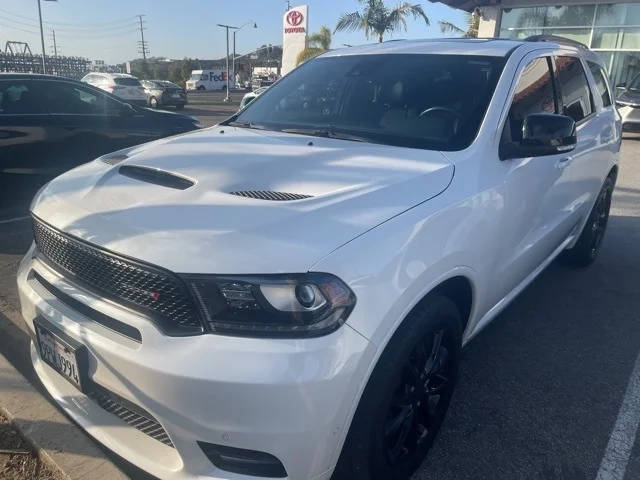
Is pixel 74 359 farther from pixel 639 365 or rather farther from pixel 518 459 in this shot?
pixel 639 365

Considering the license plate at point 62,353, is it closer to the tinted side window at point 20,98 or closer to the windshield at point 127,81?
the tinted side window at point 20,98

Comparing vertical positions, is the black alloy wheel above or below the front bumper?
below

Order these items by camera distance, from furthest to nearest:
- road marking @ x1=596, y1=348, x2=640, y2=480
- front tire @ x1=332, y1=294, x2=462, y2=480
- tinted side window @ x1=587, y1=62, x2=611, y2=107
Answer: tinted side window @ x1=587, y1=62, x2=611, y2=107 < road marking @ x1=596, y1=348, x2=640, y2=480 < front tire @ x1=332, y1=294, x2=462, y2=480

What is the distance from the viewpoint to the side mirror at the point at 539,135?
2641 millimetres

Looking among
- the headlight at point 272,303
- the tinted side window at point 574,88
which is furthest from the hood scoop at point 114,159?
the tinted side window at point 574,88

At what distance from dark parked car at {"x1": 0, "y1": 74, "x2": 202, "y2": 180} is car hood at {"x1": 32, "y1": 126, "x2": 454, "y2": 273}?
369 centimetres

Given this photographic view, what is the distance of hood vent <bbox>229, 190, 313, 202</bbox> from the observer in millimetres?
2070

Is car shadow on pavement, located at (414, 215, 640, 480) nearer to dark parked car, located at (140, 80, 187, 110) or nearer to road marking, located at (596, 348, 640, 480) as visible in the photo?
road marking, located at (596, 348, 640, 480)

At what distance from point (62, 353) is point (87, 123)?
4838mm

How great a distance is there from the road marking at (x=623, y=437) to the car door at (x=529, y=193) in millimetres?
827

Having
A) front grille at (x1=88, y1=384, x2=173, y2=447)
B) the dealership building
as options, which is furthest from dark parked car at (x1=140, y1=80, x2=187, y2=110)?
front grille at (x1=88, y1=384, x2=173, y2=447)

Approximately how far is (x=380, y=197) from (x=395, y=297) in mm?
431

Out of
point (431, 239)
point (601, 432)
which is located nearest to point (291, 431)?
point (431, 239)

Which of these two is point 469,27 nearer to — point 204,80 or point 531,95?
point 531,95
